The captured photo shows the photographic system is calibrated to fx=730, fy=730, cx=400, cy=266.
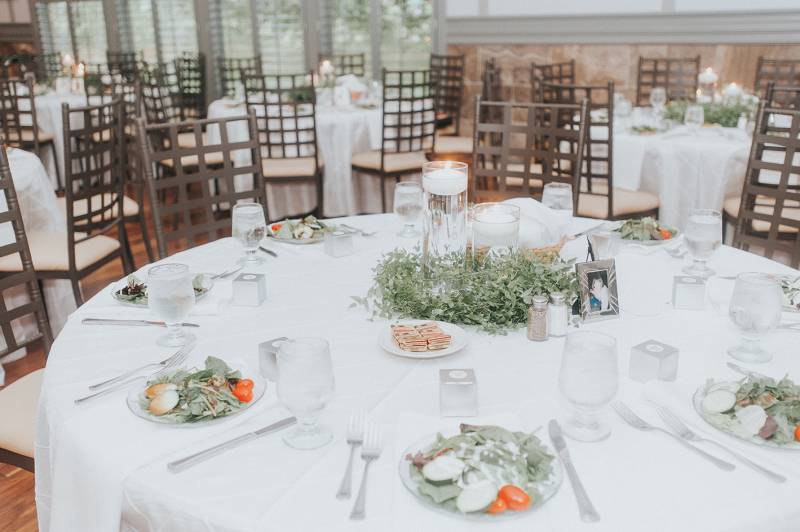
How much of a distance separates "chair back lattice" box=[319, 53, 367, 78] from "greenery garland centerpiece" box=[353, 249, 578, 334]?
570cm

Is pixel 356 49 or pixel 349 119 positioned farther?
pixel 356 49

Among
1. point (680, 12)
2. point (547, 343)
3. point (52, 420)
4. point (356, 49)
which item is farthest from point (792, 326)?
point (356, 49)

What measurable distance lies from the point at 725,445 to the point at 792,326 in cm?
53

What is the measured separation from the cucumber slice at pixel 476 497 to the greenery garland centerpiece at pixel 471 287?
55 centimetres

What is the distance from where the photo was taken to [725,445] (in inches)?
41.1

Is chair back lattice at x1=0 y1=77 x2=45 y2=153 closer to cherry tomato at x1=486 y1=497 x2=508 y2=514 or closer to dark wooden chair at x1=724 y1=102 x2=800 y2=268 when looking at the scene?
dark wooden chair at x1=724 y1=102 x2=800 y2=268

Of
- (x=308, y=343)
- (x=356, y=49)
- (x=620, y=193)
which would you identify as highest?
(x=356, y=49)

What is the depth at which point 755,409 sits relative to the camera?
1062mm

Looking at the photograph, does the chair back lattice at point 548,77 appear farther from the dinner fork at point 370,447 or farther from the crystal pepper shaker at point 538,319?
the dinner fork at point 370,447

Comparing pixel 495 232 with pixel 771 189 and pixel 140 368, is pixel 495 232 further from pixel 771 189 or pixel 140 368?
pixel 771 189

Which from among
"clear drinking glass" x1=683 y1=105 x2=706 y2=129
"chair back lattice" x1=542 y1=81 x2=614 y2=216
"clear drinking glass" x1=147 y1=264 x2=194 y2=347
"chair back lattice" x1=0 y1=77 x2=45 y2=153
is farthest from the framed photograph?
"chair back lattice" x1=0 y1=77 x2=45 y2=153

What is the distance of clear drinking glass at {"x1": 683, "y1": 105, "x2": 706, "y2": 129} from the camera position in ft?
12.3

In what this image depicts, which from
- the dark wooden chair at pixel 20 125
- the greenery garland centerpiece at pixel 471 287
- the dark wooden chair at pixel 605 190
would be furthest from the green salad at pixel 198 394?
the dark wooden chair at pixel 20 125

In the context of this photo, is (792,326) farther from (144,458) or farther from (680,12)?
(680,12)
